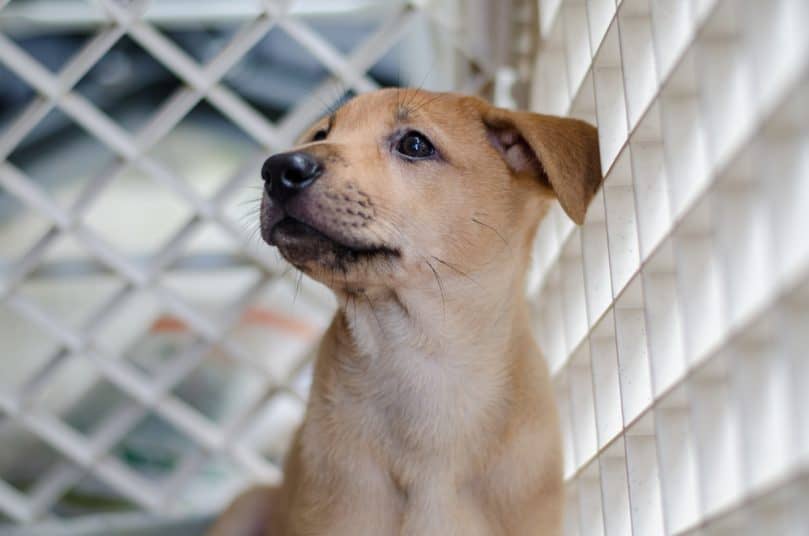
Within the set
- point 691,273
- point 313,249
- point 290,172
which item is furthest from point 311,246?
point 691,273

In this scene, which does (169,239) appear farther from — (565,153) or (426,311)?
(565,153)

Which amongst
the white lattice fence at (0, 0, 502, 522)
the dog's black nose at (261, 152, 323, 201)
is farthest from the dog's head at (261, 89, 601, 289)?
the white lattice fence at (0, 0, 502, 522)

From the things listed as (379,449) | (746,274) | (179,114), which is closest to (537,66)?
(179,114)

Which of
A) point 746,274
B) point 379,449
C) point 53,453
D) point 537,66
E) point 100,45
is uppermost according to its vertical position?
point 100,45

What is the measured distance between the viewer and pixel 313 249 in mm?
1466

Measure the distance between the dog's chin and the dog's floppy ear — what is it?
0.30 metres

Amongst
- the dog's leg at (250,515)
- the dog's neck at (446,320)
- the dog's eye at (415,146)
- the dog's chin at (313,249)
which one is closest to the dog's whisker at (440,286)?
the dog's neck at (446,320)

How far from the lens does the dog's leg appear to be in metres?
2.00

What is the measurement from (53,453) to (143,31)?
161cm

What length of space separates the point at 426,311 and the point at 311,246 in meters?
0.27

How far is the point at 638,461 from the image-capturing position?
1.25 meters

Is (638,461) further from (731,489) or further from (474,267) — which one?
(474,267)

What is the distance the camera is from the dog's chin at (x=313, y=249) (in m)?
1.46

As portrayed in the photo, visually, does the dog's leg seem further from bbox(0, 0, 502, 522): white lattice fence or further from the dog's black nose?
the dog's black nose
